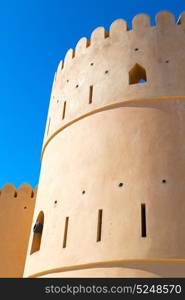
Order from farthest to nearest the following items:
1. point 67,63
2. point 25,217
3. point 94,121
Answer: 1. point 25,217
2. point 67,63
3. point 94,121

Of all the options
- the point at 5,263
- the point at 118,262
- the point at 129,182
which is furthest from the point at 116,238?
the point at 5,263

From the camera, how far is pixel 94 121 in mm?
7797

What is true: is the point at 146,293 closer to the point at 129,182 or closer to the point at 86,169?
the point at 129,182

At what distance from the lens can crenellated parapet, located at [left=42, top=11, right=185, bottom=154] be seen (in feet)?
25.1

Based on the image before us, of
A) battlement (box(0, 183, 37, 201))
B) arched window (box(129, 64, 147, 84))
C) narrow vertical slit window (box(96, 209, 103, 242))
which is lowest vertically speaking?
narrow vertical slit window (box(96, 209, 103, 242))

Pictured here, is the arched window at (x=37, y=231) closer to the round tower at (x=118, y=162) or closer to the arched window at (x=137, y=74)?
the round tower at (x=118, y=162)

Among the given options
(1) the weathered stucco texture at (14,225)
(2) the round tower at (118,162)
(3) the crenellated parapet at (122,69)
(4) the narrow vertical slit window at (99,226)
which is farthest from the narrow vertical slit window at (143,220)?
(1) the weathered stucco texture at (14,225)

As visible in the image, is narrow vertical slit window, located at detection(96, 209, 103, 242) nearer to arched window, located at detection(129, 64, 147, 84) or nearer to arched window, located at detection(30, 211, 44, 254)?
arched window, located at detection(30, 211, 44, 254)

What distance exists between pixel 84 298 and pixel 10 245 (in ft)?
20.5

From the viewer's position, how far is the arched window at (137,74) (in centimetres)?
812

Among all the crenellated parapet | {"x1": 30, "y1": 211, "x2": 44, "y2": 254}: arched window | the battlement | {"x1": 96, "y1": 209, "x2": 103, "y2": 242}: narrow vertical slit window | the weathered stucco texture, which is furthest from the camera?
the battlement

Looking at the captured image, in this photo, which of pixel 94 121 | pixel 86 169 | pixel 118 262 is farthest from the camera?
pixel 94 121

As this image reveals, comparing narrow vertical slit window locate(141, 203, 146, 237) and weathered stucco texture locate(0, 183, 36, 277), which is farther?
weathered stucco texture locate(0, 183, 36, 277)

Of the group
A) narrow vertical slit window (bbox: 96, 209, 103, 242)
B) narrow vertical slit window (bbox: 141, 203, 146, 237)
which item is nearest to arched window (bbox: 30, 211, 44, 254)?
narrow vertical slit window (bbox: 96, 209, 103, 242)
